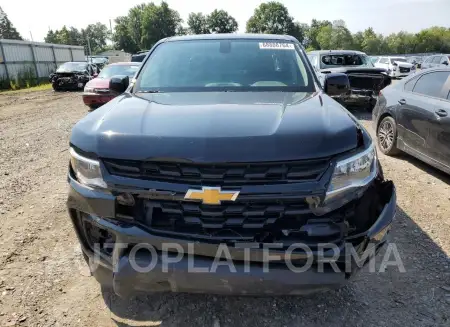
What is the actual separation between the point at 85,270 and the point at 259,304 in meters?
1.38

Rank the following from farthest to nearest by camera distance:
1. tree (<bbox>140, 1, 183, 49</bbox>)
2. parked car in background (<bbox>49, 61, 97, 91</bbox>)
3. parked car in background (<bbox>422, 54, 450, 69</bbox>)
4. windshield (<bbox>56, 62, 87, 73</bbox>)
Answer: tree (<bbox>140, 1, 183, 49</bbox>)
parked car in background (<bbox>422, 54, 450, 69</bbox>)
windshield (<bbox>56, 62, 87, 73</bbox>)
parked car in background (<bbox>49, 61, 97, 91</bbox>)

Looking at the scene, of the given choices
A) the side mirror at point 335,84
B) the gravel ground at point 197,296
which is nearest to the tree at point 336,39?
the side mirror at point 335,84

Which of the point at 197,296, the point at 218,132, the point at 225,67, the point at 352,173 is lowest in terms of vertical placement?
the point at 197,296

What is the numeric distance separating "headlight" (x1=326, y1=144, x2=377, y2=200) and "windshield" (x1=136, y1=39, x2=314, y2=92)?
1.05 m

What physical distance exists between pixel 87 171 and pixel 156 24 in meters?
87.7

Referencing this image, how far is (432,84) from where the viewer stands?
5.03 metres

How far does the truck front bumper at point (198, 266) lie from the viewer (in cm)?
182

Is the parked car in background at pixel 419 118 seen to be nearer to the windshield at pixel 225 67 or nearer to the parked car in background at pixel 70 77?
the windshield at pixel 225 67

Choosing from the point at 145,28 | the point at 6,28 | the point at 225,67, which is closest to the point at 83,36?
the point at 6,28

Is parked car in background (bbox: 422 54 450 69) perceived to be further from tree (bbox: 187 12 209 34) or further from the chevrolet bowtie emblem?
tree (bbox: 187 12 209 34)

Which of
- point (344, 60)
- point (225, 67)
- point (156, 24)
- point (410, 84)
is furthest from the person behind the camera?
point (156, 24)

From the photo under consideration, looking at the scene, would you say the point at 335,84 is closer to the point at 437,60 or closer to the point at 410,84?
the point at 410,84

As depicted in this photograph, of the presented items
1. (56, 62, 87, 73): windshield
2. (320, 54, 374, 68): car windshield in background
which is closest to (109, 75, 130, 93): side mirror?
(320, 54, 374, 68): car windshield in background

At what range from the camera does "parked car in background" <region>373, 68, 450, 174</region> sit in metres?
4.51
